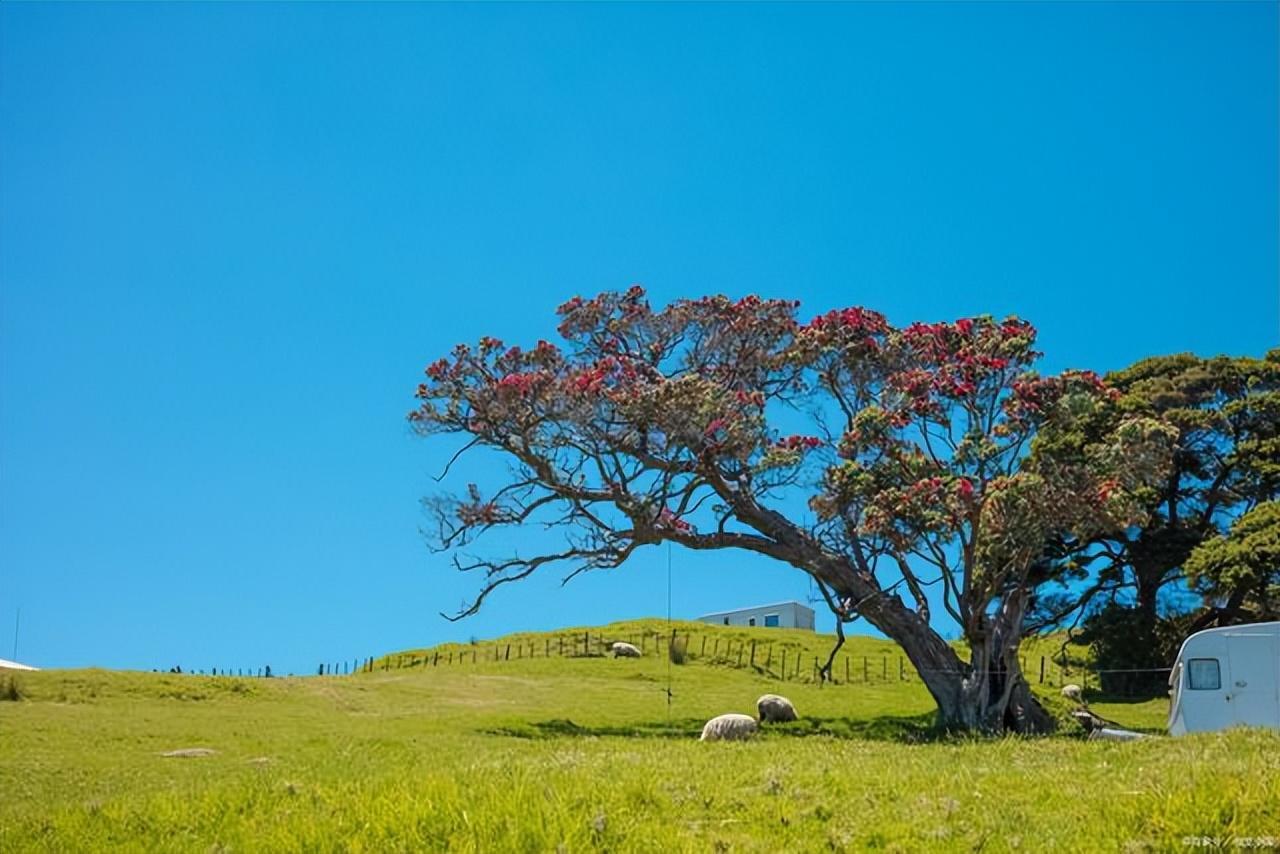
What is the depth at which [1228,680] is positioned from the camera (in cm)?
2406

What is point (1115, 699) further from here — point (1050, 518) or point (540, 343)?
point (540, 343)

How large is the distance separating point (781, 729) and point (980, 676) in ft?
17.5

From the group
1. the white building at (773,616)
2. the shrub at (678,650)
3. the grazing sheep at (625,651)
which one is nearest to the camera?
the shrub at (678,650)

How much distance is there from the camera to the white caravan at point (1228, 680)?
2355 centimetres

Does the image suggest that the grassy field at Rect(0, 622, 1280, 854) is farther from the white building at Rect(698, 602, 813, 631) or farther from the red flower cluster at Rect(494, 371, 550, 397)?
the white building at Rect(698, 602, 813, 631)

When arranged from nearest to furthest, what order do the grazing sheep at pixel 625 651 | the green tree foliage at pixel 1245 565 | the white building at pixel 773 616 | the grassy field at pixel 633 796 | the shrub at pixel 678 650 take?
the grassy field at pixel 633 796 < the green tree foliage at pixel 1245 565 < the shrub at pixel 678 650 < the grazing sheep at pixel 625 651 < the white building at pixel 773 616

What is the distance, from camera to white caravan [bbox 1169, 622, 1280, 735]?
927 inches

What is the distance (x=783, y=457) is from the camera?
3222cm

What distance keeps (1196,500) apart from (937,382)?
670 inches

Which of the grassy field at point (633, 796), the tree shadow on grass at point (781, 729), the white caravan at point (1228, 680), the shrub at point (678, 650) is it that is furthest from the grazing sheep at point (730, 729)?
the shrub at point (678, 650)

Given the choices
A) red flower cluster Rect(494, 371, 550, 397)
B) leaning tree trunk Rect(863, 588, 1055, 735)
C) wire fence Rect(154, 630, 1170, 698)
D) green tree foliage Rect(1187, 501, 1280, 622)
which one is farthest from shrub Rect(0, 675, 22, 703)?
green tree foliage Rect(1187, 501, 1280, 622)

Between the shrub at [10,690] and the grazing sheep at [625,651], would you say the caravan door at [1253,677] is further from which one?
the grazing sheep at [625,651]

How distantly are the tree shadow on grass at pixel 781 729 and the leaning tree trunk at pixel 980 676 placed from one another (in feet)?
3.24

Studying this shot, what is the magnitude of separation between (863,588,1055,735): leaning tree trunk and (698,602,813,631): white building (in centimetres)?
4190
